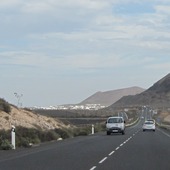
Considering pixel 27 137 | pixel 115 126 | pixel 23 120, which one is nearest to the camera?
pixel 27 137

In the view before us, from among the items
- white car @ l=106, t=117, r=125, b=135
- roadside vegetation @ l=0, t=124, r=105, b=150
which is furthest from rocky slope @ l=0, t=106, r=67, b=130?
white car @ l=106, t=117, r=125, b=135

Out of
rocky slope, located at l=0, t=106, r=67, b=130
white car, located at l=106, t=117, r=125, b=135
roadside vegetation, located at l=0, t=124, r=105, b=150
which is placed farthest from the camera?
rocky slope, located at l=0, t=106, r=67, b=130

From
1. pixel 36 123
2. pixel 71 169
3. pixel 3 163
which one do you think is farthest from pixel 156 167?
pixel 36 123

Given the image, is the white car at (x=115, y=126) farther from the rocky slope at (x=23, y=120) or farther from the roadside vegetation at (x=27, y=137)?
the rocky slope at (x=23, y=120)

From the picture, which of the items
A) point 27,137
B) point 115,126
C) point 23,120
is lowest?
point 115,126

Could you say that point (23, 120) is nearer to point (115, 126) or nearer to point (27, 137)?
point (115, 126)

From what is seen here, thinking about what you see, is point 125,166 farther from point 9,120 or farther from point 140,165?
point 9,120

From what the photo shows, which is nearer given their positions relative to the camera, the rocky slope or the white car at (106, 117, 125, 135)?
the white car at (106, 117, 125, 135)

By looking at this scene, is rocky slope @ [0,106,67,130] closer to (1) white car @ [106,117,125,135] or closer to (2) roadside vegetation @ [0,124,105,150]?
(2) roadside vegetation @ [0,124,105,150]

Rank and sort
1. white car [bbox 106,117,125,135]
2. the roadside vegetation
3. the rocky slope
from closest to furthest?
the roadside vegetation, white car [bbox 106,117,125,135], the rocky slope

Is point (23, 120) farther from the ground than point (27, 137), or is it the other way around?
point (23, 120)

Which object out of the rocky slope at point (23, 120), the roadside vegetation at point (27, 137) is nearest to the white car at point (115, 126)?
the roadside vegetation at point (27, 137)

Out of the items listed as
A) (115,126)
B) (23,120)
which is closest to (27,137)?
(115,126)

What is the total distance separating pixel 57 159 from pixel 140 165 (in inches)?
154
